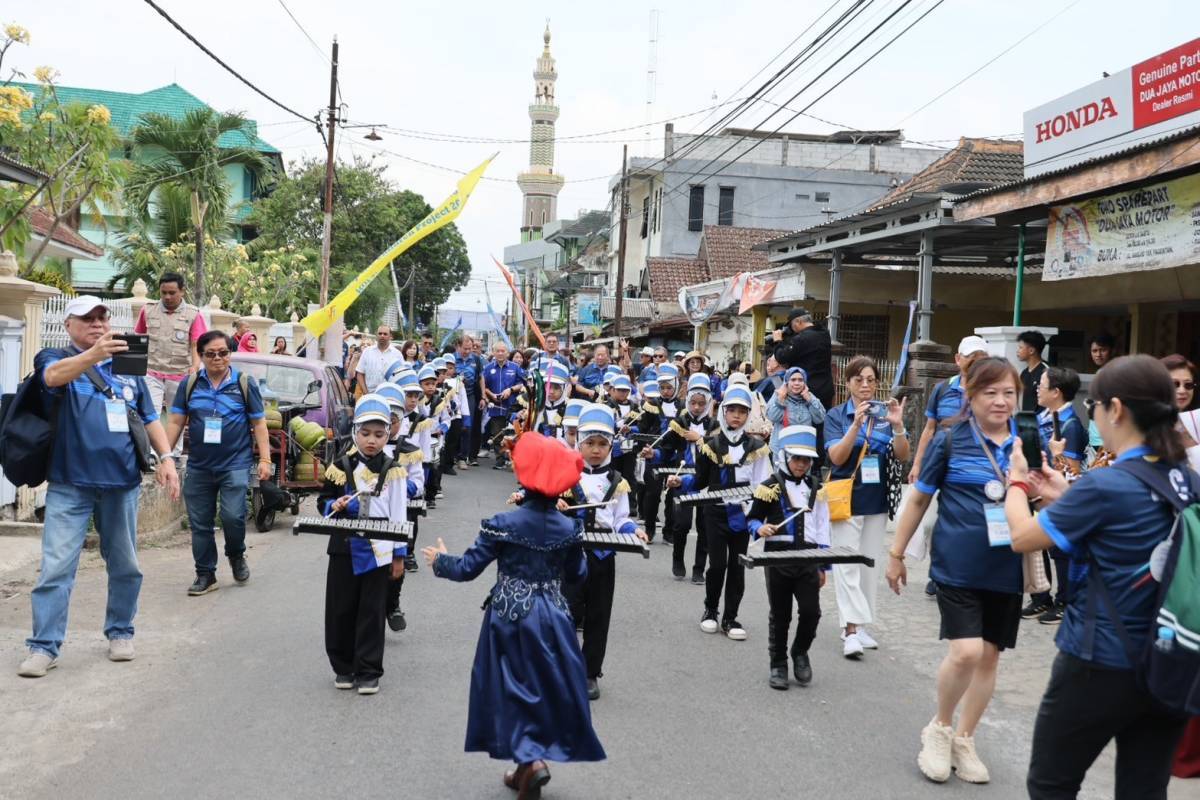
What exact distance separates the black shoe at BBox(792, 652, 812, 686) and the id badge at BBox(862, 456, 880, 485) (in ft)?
4.20

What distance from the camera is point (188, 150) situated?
24.8 meters

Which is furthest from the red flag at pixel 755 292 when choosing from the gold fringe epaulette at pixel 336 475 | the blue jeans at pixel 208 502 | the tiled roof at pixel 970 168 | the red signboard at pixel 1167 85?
the gold fringe epaulette at pixel 336 475

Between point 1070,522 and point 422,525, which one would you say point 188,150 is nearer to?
point 422,525

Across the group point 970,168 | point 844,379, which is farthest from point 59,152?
point 970,168

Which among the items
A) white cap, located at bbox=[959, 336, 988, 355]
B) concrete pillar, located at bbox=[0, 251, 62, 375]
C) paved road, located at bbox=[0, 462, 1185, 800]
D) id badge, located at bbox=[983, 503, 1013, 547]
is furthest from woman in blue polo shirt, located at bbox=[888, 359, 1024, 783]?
concrete pillar, located at bbox=[0, 251, 62, 375]

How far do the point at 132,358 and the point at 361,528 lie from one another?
6.30 feet

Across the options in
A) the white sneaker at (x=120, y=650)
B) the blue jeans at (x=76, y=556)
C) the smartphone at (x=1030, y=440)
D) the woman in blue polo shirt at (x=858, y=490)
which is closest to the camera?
the smartphone at (x=1030, y=440)

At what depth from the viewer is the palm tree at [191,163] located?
24.7 metres

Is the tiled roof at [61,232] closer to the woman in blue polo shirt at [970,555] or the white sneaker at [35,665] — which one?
the white sneaker at [35,665]

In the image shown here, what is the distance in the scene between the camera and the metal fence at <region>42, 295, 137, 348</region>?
13484 mm

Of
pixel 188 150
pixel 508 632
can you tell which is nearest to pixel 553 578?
pixel 508 632

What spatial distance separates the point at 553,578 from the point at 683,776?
43.4 inches

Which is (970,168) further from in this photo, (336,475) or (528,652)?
(528,652)

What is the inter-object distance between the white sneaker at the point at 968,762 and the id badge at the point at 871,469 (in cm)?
233
